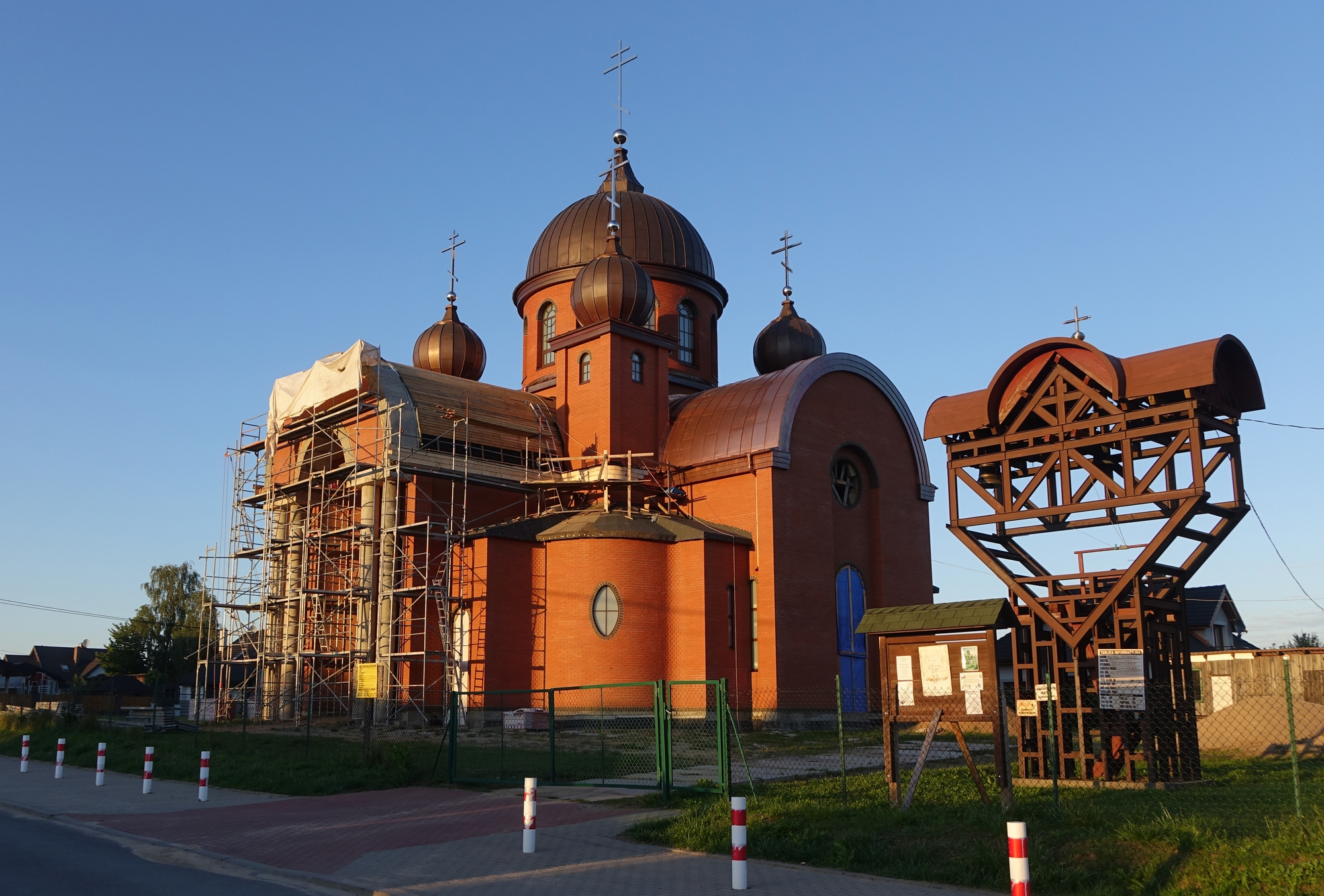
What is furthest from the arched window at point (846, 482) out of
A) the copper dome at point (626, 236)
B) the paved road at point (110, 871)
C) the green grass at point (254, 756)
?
the paved road at point (110, 871)

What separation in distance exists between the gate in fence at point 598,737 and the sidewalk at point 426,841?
0.99 m

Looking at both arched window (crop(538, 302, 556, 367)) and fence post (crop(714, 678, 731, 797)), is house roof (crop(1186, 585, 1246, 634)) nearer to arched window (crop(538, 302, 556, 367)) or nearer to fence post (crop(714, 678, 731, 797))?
arched window (crop(538, 302, 556, 367))

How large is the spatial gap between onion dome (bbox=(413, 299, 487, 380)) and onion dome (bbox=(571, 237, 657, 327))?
801 cm

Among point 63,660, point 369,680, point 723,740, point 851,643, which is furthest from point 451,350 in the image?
point 63,660

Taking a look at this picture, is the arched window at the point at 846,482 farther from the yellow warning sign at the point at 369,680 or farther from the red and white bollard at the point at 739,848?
the red and white bollard at the point at 739,848

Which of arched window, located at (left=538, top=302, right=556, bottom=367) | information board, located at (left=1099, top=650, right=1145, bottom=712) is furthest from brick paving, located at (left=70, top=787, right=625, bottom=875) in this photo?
arched window, located at (left=538, top=302, right=556, bottom=367)

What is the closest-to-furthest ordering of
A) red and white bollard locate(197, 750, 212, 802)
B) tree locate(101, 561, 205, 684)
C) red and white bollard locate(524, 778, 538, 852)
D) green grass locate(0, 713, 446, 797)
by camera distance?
red and white bollard locate(524, 778, 538, 852), red and white bollard locate(197, 750, 212, 802), green grass locate(0, 713, 446, 797), tree locate(101, 561, 205, 684)

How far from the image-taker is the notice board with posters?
11.9 meters

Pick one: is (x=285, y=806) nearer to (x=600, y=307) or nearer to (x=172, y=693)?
(x=600, y=307)

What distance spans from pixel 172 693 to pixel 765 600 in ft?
123

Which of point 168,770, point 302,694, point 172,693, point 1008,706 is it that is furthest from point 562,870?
point 172,693

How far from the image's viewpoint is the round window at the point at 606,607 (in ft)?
89.6


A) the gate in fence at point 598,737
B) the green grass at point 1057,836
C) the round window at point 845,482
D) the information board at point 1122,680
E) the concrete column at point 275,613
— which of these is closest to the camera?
the green grass at point 1057,836

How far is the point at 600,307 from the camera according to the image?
106 ft
